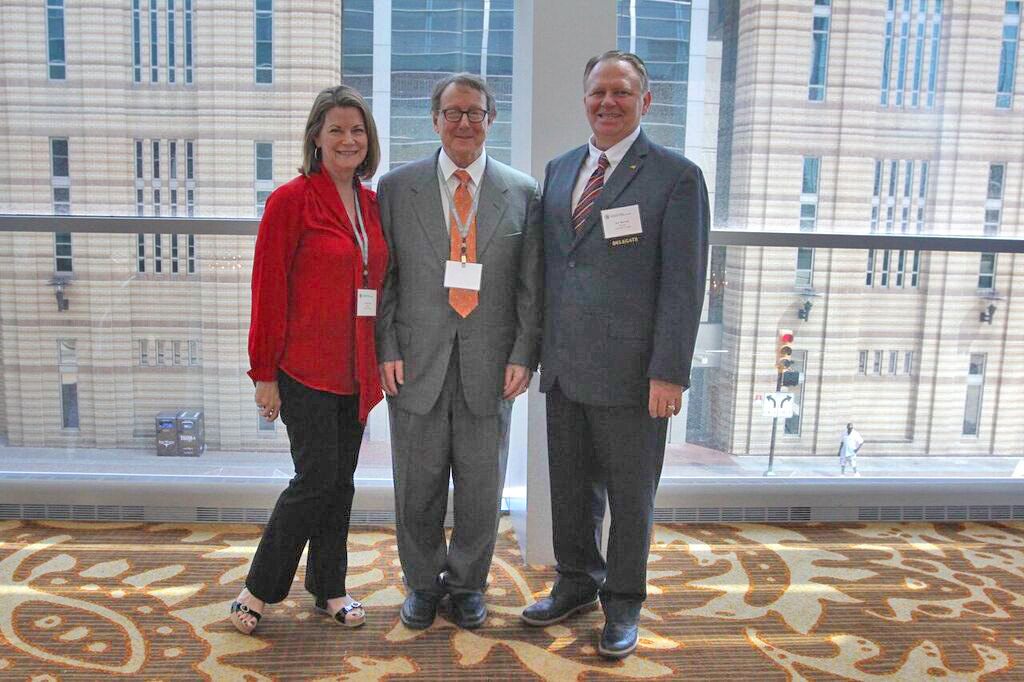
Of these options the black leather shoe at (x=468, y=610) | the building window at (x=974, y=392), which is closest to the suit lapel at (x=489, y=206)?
the black leather shoe at (x=468, y=610)

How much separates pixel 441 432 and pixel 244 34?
1.93 m

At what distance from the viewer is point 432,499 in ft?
8.13

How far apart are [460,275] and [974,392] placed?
9.39ft

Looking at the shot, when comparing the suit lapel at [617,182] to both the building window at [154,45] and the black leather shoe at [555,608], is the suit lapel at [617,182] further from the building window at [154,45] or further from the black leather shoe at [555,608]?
the building window at [154,45]

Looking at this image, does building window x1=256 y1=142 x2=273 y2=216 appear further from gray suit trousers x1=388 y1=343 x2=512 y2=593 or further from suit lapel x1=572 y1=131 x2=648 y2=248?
suit lapel x1=572 y1=131 x2=648 y2=248

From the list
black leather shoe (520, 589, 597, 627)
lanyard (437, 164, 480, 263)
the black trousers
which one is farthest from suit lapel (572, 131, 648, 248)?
black leather shoe (520, 589, 597, 627)

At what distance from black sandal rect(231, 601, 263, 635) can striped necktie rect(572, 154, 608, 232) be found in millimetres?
1492

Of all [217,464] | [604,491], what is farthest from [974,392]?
[217,464]

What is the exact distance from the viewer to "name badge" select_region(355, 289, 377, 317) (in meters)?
2.27

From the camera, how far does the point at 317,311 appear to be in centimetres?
226

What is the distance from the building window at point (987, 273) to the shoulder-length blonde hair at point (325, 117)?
2974mm

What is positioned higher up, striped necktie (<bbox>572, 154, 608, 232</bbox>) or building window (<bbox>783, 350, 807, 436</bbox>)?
striped necktie (<bbox>572, 154, 608, 232</bbox>)

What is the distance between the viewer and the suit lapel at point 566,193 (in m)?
2.29

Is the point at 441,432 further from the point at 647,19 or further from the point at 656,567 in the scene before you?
the point at 647,19
